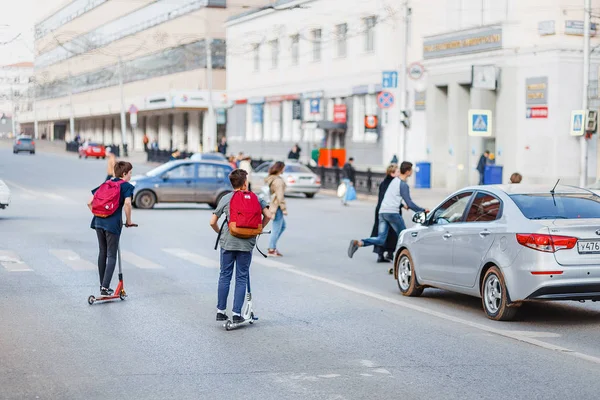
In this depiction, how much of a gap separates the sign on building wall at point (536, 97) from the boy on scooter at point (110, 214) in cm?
2889

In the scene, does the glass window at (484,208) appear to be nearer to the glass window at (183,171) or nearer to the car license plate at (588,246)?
the car license plate at (588,246)

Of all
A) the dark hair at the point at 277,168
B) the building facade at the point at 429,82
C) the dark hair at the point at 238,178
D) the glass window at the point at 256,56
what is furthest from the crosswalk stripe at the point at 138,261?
the glass window at the point at 256,56

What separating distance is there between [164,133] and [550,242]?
85015 mm

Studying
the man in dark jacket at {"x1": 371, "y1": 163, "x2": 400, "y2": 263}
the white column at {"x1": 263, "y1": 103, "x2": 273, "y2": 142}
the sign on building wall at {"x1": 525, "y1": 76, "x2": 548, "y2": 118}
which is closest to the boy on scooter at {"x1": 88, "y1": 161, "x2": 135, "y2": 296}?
the man in dark jacket at {"x1": 371, "y1": 163, "x2": 400, "y2": 263}

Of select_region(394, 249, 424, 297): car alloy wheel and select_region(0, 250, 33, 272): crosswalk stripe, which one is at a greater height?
select_region(394, 249, 424, 297): car alloy wheel

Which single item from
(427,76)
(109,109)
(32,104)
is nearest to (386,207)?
(427,76)

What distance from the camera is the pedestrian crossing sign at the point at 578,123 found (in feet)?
105

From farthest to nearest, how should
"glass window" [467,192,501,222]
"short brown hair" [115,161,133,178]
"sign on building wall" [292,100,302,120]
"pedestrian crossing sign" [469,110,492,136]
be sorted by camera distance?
1. "sign on building wall" [292,100,302,120]
2. "pedestrian crossing sign" [469,110,492,136]
3. "short brown hair" [115,161,133,178]
4. "glass window" [467,192,501,222]

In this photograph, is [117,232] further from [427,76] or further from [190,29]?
[190,29]

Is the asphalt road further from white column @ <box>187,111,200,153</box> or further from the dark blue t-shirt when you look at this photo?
white column @ <box>187,111,200,153</box>

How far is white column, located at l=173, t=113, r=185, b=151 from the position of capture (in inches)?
3511

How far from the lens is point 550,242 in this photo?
11.4 meters

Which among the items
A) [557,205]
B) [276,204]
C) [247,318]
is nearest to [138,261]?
[276,204]

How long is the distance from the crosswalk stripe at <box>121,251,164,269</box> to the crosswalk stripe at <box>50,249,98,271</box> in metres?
0.72
